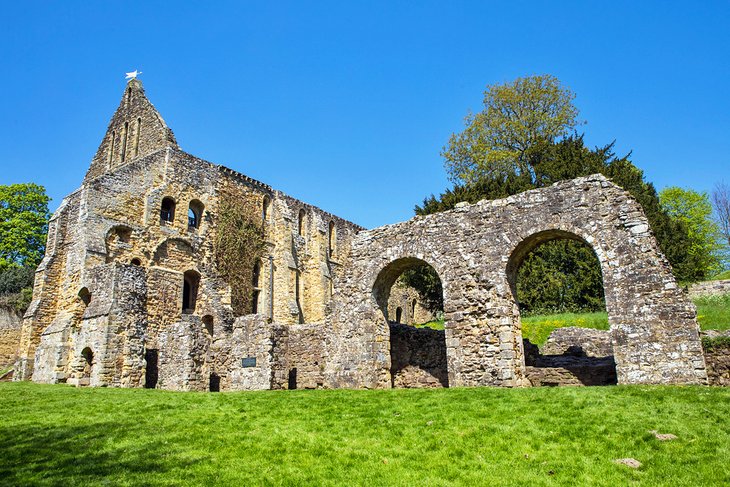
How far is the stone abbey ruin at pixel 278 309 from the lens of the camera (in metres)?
12.0

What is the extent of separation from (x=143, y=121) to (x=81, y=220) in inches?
368

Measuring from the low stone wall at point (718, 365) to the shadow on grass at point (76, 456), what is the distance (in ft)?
35.4

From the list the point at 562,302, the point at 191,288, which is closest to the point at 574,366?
the point at 562,302

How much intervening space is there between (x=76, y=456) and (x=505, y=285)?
996 centimetres

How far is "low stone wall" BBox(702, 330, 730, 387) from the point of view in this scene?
37.1 ft

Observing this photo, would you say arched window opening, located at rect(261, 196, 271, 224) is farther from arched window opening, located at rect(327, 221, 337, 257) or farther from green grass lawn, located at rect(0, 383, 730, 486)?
green grass lawn, located at rect(0, 383, 730, 486)

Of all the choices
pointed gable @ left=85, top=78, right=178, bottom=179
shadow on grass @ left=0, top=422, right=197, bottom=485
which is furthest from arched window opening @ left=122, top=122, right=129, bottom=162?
shadow on grass @ left=0, top=422, right=197, bottom=485

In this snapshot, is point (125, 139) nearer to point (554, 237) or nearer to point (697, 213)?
point (554, 237)

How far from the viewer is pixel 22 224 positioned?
3941 cm

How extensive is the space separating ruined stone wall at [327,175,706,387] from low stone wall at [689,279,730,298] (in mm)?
19172

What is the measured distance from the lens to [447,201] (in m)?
32.5

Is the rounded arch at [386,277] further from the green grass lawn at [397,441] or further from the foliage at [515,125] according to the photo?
the foliage at [515,125]

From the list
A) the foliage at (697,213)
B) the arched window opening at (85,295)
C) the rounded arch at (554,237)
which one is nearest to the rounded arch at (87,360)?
the arched window opening at (85,295)

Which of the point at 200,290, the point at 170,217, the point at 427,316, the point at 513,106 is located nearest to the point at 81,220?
the point at 170,217
